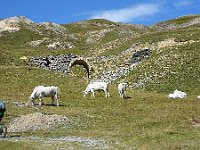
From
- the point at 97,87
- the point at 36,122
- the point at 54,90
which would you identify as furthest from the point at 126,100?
the point at 36,122

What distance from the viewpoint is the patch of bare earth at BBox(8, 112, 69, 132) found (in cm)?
3094

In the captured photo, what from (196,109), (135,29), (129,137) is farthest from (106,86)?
(135,29)

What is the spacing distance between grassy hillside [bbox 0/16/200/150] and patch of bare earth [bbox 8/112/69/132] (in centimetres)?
72

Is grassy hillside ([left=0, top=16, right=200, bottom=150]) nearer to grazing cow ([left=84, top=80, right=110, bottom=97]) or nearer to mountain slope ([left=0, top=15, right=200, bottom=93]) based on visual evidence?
mountain slope ([left=0, top=15, right=200, bottom=93])

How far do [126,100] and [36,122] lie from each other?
18.1 metres

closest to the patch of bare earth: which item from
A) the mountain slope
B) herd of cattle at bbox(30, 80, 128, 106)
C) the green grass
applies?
the green grass

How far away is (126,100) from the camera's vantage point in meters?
48.2

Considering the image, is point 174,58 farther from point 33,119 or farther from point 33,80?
point 33,119

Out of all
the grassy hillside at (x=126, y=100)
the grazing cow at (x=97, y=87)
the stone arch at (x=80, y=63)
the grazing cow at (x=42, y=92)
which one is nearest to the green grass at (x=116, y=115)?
the grassy hillside at (x=126, y=100)

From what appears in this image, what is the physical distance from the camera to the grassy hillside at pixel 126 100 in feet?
88.3

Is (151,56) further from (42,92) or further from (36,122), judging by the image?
(36,122)

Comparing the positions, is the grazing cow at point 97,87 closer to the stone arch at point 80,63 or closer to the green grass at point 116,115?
the green grass at point 116,115

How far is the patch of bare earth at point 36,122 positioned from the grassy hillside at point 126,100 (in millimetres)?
719

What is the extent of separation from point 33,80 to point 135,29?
3666 inches
